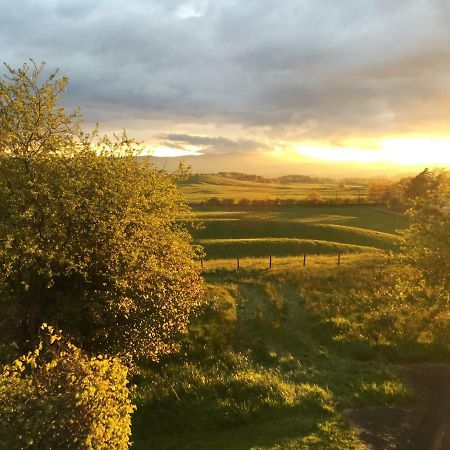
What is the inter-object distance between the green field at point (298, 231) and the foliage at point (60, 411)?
51.9 meters

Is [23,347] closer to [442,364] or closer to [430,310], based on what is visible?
[442,364]

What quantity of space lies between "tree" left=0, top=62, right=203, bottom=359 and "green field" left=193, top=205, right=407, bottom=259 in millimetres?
42972

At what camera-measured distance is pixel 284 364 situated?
2523cm

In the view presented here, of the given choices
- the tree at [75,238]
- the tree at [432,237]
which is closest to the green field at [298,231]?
the tree at [432,237]

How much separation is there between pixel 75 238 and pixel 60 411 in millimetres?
10929

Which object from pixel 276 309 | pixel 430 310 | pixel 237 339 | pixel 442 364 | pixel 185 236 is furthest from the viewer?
pixel 276 309

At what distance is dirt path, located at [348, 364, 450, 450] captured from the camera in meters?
16.9

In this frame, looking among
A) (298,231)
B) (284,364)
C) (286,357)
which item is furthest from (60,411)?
(298,231)

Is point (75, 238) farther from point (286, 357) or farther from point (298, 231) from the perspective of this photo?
point (298, 231)

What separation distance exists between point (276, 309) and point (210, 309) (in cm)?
561

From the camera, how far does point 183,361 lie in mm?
26094

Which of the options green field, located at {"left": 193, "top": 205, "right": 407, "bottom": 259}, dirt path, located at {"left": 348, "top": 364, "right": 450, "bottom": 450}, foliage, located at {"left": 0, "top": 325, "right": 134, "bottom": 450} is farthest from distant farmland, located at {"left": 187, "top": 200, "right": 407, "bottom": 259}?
foliage, located at {"left": 0, "top": 325, "right": 134, "bottom": 450}

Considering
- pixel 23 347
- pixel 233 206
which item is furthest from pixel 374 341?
pixel 233 206

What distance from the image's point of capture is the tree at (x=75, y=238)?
66.8ft
